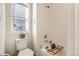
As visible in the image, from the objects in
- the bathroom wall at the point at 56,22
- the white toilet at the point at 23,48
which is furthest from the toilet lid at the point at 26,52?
the bathroom wall at the point at 56,22

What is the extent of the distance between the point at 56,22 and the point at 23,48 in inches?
15.2

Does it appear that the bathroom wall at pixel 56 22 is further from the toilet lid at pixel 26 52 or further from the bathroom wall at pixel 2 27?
the bathroom wall at pixel 2 27

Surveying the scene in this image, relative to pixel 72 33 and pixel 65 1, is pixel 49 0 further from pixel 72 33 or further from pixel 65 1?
pixel 72 33

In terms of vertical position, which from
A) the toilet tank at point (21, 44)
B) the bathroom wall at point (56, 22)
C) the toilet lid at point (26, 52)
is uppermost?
the bathroom wall at point (56, 22)

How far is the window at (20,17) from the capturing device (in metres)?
0.99

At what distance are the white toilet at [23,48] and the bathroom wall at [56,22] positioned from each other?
117 millimetres

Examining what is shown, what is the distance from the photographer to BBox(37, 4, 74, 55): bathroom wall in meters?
1.00

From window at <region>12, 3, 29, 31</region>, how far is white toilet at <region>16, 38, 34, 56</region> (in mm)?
114

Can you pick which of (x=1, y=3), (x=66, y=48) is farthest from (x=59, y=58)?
(x=1, y=3)

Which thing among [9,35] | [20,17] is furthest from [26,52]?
[20,17]

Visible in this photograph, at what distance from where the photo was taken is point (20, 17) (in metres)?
1.00

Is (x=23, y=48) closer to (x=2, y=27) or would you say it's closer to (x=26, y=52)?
(x=26, y=52)

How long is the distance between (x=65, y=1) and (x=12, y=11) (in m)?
0.48

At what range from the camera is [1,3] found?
0.96 m
